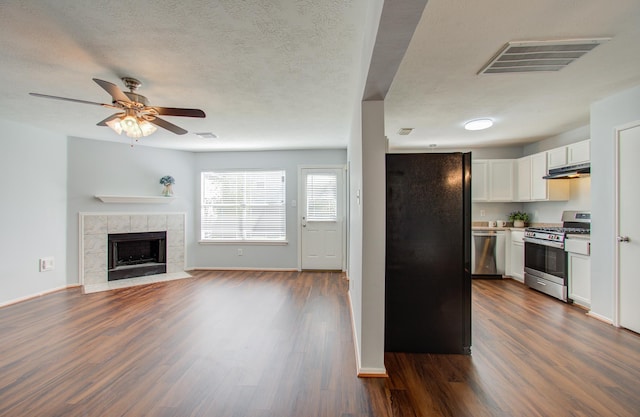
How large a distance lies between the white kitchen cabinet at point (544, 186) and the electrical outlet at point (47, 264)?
7623 millimetres

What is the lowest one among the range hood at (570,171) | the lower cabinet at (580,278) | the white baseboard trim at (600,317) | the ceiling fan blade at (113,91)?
the white baseboard trim at (600,317)

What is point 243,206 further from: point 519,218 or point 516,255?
point 519,218

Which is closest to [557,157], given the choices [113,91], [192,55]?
[192,55]

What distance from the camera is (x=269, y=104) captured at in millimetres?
3059

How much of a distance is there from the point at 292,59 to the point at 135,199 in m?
4.16

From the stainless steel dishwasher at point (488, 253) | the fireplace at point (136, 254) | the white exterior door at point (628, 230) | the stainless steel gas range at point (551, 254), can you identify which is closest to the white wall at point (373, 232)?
the white exterior door at point (628, 230)

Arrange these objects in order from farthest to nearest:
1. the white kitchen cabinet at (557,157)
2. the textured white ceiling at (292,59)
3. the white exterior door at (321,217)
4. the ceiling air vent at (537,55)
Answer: the white exterior door at (321,217), the white kitchen cabinet at (557,157), the ceiling air vent at (537,55), the textured white ceiling at (292,59)

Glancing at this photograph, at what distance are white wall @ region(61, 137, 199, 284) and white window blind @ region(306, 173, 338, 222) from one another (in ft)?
7.77

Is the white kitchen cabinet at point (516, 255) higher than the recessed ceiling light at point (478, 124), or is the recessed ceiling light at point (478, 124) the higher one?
the recessed ceiling light at point (478, 124)

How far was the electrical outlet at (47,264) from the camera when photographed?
3996 millimetres

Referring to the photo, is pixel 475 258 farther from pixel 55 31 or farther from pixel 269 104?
pixel 55 31

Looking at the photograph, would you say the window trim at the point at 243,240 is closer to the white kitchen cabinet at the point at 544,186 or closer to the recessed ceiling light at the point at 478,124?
the recessed ceiling light at the point at 478,124

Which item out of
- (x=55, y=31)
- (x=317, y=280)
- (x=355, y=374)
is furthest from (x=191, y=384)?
(x=317, y=280)

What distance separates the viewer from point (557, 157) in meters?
3.97
